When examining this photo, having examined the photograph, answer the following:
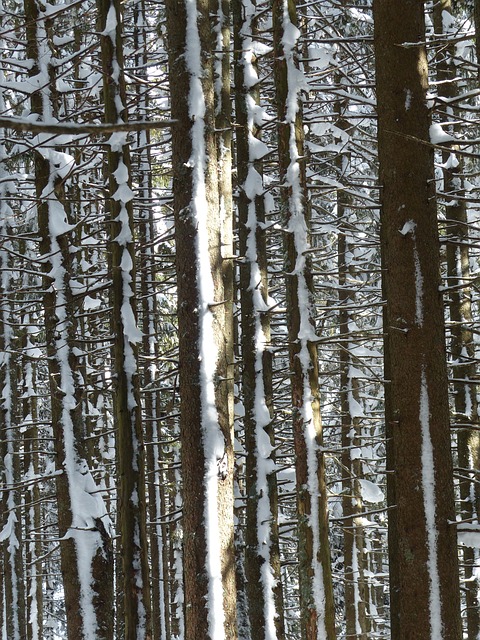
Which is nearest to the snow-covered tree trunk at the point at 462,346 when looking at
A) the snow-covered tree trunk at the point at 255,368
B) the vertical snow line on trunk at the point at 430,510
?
the snow-covered tree trunk at the point at 255,368

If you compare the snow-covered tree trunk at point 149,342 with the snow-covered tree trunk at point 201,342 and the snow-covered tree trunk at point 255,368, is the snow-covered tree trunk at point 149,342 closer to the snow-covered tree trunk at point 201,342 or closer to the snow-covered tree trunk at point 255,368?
the snow-covered tree trunk at point 255,368

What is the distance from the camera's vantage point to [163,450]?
25.1m

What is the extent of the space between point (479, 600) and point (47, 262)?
972cm

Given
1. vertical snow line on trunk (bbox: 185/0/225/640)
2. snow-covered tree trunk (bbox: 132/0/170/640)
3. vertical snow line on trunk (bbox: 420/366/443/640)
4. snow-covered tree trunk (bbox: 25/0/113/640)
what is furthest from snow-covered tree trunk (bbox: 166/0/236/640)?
snow-covered tree trunk (bbox: 132/0/170/640)

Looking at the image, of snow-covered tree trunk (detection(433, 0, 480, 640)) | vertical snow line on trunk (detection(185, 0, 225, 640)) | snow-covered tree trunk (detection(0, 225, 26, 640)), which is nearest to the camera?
vertical snow line on trunk (detection(185, 0, 225, 640))

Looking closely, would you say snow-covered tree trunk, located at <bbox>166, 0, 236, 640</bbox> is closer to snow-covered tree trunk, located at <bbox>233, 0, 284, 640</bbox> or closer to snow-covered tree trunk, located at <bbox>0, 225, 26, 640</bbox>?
snow-covered tree trunk, located at <bbox>233, 0, 284, 640</bbox>

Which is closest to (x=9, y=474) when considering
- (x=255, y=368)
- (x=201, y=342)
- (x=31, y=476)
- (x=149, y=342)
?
(x=31, y=476)

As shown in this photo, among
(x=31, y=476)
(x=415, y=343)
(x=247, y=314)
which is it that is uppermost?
(x=247, y=314)

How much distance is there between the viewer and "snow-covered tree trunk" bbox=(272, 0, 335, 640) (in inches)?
381

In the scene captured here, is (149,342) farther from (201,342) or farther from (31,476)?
(201,342)

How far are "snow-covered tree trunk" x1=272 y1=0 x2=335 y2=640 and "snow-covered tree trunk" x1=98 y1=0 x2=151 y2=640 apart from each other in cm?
209

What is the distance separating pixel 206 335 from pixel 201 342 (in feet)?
0.25

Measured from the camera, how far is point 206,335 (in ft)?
21.3

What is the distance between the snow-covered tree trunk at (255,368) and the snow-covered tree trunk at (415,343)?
440 cm
